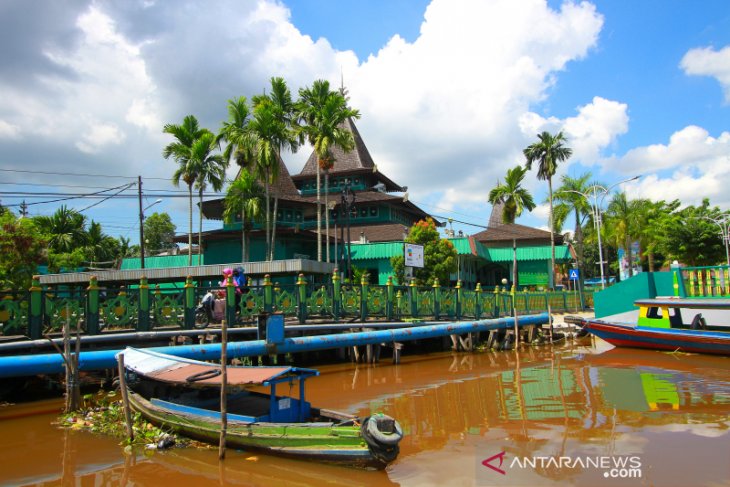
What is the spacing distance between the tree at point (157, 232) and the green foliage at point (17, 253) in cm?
3489

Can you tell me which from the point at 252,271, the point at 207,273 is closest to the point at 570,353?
the point at 252,271

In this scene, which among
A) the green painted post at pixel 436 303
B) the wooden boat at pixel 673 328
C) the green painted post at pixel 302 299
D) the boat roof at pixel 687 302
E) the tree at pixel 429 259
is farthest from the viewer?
the tree at pixel 429 259

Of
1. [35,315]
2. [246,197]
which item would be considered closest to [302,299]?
[35,315]

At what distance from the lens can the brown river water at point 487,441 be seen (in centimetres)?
736

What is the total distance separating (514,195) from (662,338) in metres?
22.8

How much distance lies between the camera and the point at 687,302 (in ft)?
61.3

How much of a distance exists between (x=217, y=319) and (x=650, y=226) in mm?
39477

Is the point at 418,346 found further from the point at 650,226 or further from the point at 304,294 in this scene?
the point at 650,226

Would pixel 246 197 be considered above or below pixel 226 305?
above

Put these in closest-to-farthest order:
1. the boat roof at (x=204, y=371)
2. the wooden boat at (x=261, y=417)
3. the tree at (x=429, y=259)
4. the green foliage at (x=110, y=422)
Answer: the wooden boat at (x=261, y=417)
the boat roof at (x=204, y=371)
the green foliage at (x=110, y=422)
the tree at (x=429, y=259)

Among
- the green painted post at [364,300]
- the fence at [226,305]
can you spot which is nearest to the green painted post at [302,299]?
the fence at [226,305]

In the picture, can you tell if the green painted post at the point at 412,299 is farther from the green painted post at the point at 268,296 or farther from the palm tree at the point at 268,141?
the palm tree at the point at 268,141

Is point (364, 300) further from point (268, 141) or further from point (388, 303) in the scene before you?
point (268, 141)

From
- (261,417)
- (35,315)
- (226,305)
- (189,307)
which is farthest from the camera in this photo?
Answer: (226,305)
